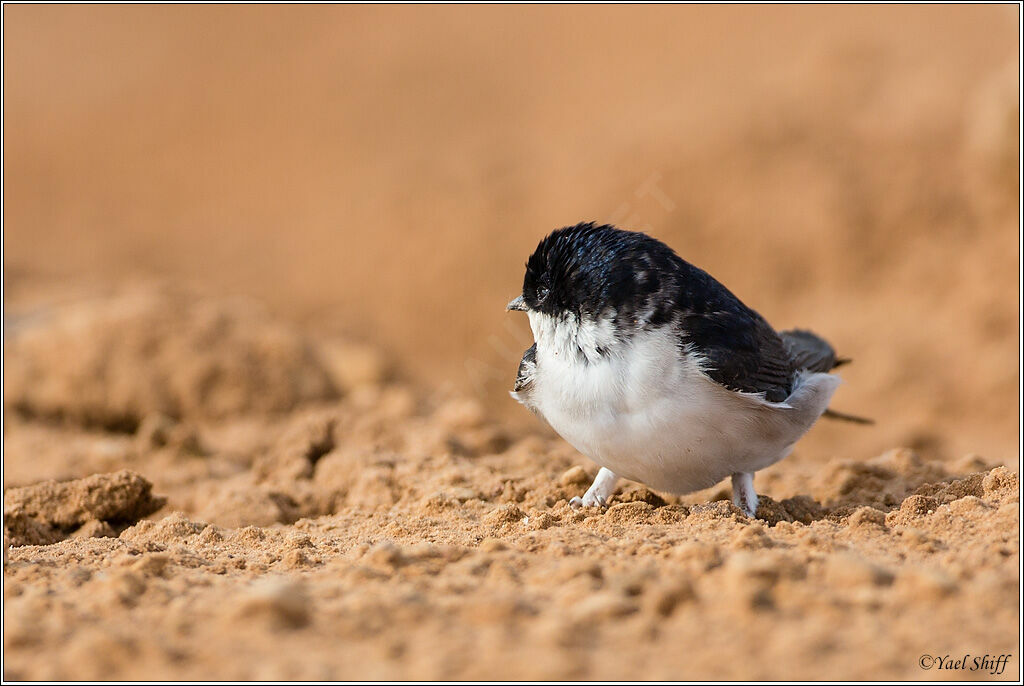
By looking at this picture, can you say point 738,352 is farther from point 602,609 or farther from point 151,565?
point 151,565

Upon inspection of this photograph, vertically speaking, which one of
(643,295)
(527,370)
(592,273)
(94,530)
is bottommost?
(94,530)

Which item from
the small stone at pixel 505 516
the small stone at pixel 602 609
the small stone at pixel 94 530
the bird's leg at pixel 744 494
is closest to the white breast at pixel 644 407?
the bird's leg at pixel 744 494

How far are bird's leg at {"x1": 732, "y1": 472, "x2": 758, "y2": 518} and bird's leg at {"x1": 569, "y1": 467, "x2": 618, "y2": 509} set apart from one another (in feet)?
1.96

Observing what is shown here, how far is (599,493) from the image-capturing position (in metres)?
4.86

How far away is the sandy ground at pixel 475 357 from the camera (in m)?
2.95

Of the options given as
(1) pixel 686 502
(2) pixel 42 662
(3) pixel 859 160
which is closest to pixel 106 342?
(1) pixel 686 502

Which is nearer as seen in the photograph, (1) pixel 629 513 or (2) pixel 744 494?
(1) pixel 629 513

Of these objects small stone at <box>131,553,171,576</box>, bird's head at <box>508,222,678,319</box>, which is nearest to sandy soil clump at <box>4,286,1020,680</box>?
small stone at <box>131,553,171,576</box>

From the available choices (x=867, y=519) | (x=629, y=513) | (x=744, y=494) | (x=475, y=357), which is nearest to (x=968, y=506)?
(x=867, y=519)

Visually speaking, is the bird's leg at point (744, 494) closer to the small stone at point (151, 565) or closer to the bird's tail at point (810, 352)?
the bird's tail at point (810, 352)

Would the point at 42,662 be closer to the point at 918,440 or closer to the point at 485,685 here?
the point at 485,685

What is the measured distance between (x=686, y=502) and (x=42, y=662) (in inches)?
143

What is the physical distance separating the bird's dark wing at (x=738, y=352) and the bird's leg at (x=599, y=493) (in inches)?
32.5

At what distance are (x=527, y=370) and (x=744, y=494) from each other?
1.22m
